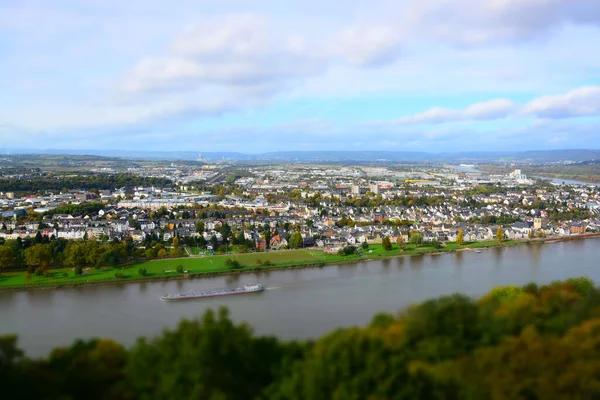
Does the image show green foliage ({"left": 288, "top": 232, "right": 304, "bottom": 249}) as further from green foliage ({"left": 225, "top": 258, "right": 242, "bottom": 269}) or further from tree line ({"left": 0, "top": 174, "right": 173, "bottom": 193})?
tree line ({"left": 0, "top": 174, "right": 173, "bottom": 193})

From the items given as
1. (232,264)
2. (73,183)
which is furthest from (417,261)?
(73,183)

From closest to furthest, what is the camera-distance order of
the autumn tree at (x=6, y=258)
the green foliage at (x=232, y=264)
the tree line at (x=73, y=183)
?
the autumn tree at (x=6, y=258), the green foliage at (x=232, y=264), the tree line at (x=73, y=183)

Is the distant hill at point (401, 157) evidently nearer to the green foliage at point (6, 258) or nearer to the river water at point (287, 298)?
the river water at point (287, 298)

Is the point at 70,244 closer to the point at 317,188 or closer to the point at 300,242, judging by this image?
the point at 300,242

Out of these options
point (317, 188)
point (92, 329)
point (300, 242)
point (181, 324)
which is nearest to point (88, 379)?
point (181, 324)

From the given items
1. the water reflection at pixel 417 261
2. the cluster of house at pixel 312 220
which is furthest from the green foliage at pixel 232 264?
the water reflection at pixel 417 261
